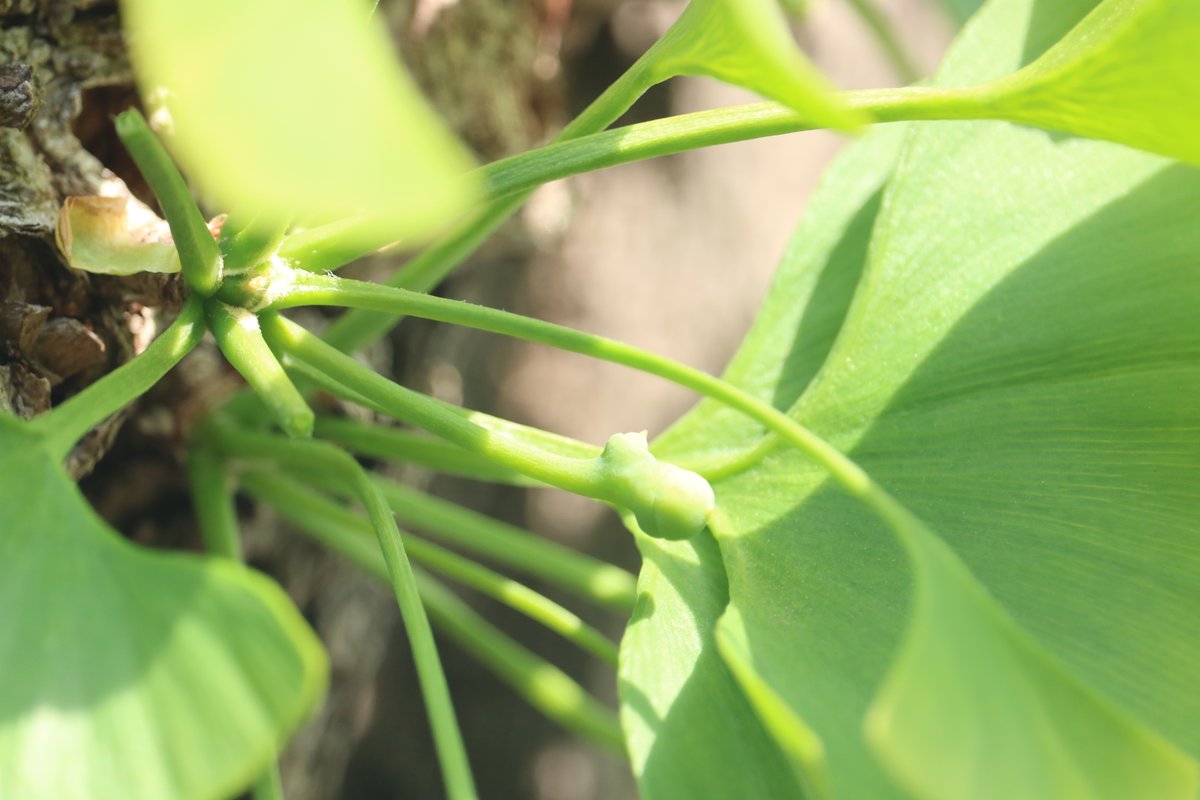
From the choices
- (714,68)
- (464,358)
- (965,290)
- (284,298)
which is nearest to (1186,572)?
(965,290)

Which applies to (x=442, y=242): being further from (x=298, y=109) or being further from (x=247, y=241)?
(x=298, y=109)

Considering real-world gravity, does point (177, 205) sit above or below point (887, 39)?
below

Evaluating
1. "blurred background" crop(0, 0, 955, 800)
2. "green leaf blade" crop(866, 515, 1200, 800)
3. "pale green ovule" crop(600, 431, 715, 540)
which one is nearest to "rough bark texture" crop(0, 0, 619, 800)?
"blurred background" crop(0, 0, 955, 800)

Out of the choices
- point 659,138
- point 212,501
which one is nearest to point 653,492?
point 659,138

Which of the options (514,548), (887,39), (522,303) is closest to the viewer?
(514,548)

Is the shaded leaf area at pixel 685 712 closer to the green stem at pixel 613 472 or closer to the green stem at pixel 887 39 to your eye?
the green stem at pixel 613 472
